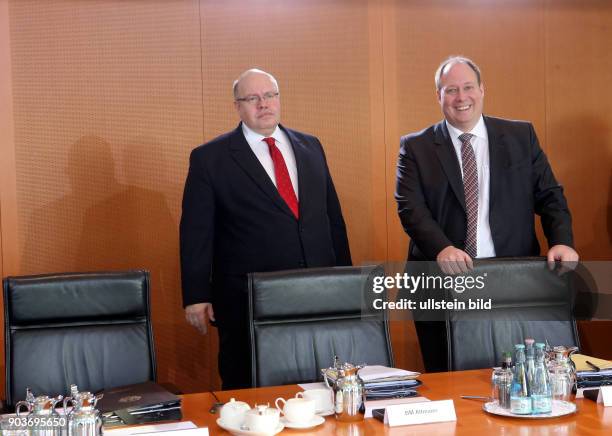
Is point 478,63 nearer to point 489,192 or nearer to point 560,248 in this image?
point 489,192

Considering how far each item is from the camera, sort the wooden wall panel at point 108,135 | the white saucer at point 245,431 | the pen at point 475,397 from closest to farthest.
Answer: the white saucer at point 245,431 → the pen at point 475,397 → the wooden wall panel at point 108,135

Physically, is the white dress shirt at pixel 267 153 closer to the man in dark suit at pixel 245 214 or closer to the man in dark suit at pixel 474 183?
the man in dark suit at pixel 245 214

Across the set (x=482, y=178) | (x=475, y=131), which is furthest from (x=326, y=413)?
(x=475, y=131)

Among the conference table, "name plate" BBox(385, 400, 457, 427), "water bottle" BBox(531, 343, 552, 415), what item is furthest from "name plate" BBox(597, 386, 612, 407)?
"name plate" BBox(385, 400, 457, 427)

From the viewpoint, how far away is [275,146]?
3879 mm

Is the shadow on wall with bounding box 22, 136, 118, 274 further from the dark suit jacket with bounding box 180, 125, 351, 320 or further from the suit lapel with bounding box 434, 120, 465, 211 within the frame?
the suit lapel with bounding box 434, 120, 465, 211

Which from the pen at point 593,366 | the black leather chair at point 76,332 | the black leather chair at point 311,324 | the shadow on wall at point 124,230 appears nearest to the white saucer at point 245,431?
the black leather chair at point 311,324

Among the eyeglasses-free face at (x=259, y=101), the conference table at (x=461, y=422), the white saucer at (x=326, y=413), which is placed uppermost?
the eyeglasses-free face at (x=259, y=101)

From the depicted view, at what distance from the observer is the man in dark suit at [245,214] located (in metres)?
3.77

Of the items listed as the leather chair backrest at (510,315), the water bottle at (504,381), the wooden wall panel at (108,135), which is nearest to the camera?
the water bottle at (504,381)

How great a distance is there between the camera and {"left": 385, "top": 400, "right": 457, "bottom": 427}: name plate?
7.17 feet

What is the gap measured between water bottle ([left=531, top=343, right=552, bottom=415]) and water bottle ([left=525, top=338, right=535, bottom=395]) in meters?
0.01

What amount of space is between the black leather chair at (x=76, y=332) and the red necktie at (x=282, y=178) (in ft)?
3.31

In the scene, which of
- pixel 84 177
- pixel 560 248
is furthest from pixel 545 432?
pixel 84 177
